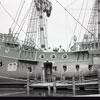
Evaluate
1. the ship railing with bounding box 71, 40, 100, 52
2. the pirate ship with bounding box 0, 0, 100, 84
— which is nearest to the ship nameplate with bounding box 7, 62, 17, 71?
the pirate ship with bounding box 0, 0, 100, 84

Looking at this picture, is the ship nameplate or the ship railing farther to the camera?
the ship railing

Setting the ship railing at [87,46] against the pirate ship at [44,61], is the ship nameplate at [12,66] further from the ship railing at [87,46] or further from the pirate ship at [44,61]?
the ship railing at [87,46]

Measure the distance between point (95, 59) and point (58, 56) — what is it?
478cm

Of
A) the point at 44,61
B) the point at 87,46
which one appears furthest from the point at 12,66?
the point at 87,46

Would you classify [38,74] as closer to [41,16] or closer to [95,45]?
[95,45]

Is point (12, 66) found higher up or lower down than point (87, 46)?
lower down

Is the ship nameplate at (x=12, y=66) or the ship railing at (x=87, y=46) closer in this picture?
the ship nameplate at (x=12, y=66)

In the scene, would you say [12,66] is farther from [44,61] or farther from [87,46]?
[87,46]

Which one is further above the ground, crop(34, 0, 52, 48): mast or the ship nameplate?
crop(34, 0, 52, 48): mast

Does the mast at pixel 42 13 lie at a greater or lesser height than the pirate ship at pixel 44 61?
greater

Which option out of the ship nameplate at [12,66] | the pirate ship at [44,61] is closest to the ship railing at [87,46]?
the pirate ship at [44,61]

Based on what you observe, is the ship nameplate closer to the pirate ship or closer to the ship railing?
the pirate ship

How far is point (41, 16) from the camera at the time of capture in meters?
31.6

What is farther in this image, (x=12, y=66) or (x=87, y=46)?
(x=87, y=46)
